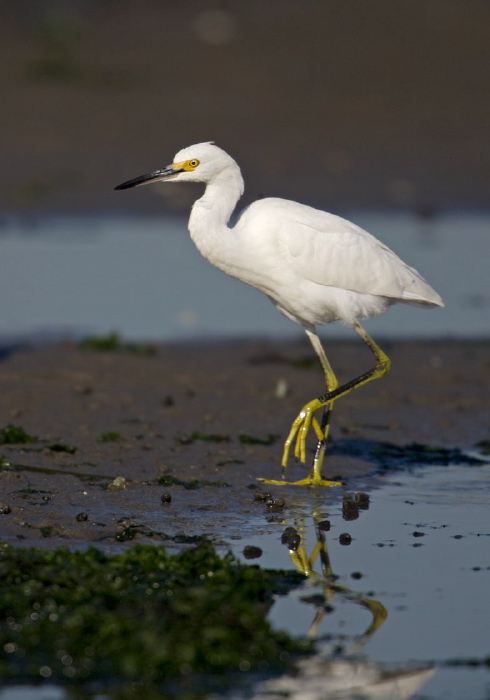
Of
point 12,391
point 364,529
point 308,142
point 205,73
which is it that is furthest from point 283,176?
point 364,529

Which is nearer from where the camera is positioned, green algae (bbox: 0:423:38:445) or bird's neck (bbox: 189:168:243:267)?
bird's neck (bbox: 189:168:243:267)

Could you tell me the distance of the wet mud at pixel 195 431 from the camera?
696 cm

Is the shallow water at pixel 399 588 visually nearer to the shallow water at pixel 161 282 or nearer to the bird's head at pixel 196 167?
the bird's head at pixel 196 167

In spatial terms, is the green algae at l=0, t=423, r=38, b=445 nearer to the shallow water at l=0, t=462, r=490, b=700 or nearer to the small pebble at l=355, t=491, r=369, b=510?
the shallow water at l=0, t=462, r=490, b=700

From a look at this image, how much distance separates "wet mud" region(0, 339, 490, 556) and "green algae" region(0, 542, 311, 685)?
0.59 m

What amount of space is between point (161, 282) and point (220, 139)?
5.88 metres

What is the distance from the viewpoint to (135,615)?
523 cm

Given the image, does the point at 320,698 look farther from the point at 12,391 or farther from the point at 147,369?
the point at 147,369

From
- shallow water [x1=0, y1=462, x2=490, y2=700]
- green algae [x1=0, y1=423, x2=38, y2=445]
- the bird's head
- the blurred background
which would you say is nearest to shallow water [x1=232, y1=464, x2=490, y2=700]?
shallow water [x1=0, y1=462, x2=490, y2=700]

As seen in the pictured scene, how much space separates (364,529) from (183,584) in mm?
1617

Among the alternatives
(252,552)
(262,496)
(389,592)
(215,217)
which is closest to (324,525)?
(262,496)

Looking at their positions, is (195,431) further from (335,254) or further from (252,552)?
(252,552)

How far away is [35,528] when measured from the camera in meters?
6.53

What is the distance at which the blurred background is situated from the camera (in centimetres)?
1348
